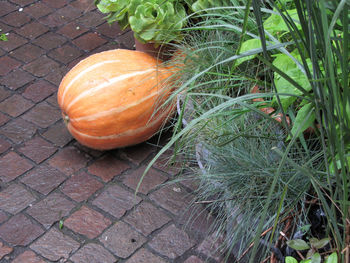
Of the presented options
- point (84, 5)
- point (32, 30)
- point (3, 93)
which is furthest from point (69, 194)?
point (84, 5)

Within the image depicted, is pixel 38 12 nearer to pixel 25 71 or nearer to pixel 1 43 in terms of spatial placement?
pixel 1 43

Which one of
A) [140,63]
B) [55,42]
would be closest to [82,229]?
[140,63]

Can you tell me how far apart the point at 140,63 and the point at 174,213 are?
0.79 metres

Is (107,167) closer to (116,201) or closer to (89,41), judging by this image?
(116,201)

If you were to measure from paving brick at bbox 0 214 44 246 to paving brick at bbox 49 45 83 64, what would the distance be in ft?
4.09

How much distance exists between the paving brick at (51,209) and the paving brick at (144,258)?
41 cm

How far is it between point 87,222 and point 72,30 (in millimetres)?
1648

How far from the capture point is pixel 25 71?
3250 millimetres

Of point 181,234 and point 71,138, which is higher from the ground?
point 71,138

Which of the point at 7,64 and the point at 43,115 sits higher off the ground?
the point at 7,64

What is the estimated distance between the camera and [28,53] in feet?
11.1

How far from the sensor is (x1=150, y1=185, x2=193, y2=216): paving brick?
248 centimetres

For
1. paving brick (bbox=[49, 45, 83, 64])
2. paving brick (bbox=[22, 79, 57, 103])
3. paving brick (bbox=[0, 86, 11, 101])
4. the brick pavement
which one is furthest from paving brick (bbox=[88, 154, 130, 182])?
paving brick (bbox=[49, 45, 83, 64])

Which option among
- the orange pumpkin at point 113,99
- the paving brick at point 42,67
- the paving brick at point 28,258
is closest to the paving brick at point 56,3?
the paving brick at point 42,67
